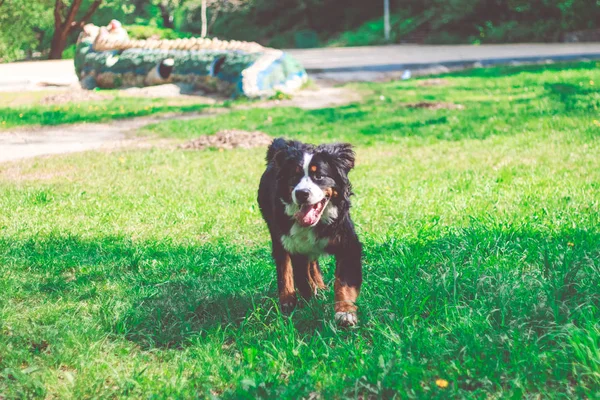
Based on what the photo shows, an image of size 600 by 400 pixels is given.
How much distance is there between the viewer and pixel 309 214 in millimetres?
3529

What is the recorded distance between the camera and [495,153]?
Answer: 8.71 meters

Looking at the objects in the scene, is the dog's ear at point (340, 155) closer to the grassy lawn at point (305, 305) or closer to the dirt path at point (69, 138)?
the grassy lawn at point (305, 305)

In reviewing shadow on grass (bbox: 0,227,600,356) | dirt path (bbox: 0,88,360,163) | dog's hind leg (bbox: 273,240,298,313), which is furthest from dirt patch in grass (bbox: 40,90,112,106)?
dog's hind leg (bbox: 273,240,298,313)

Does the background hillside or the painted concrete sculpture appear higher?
the background hillside

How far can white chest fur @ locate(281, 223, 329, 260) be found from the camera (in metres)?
3.69

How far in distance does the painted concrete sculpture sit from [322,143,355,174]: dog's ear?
13.0 meters

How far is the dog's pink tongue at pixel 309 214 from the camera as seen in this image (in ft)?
11.6

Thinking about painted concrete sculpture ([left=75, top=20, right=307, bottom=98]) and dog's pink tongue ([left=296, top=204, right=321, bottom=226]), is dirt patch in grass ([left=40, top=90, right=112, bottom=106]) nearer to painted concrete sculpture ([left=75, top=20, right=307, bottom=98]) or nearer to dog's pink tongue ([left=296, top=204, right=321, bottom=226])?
painted concrete sculpture ([left=75, top=20, right=307, bottom=98])

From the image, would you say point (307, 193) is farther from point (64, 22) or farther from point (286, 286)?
point (64, 22)

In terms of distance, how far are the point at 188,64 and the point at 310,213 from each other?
53.1ft

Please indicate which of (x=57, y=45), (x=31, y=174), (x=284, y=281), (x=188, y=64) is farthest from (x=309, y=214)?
(x=57, y=45)

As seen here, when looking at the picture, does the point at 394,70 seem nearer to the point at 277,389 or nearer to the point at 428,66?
the point at 428,66

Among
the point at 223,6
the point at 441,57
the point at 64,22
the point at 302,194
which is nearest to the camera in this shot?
the point at 302,194

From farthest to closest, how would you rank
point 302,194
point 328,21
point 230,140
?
point 328,21
point 230,140
point 302,194
